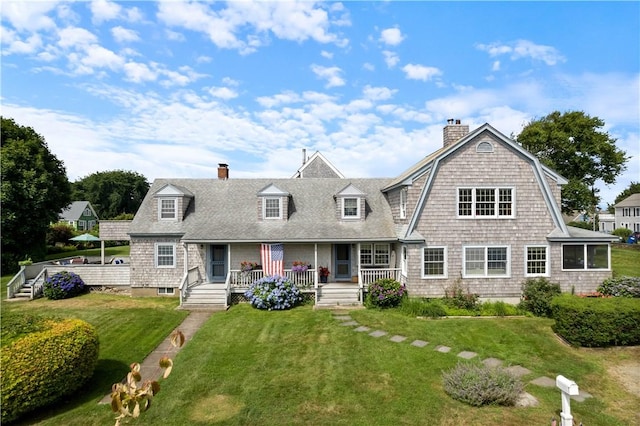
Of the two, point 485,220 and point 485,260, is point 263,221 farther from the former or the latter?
point 485,260

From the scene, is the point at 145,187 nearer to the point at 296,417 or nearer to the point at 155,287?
the point at 155,287

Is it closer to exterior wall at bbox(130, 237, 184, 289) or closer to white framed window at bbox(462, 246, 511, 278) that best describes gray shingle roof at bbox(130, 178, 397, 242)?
exterior wall at bbox(130, 237, 184, 289)

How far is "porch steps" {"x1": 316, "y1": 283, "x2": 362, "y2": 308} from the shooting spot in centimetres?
1753

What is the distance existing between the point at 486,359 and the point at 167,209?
17.5m

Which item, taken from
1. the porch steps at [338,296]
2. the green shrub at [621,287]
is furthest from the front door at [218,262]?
the green shrub at [621,287]

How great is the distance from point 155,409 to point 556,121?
146 ft

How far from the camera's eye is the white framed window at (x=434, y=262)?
1717 cm

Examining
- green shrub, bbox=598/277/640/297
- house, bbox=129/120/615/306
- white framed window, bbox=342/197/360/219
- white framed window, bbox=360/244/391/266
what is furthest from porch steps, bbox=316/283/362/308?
green shrub, bbox=598/277/640/297

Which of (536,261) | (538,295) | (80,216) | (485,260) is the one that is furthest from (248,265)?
(80,216)

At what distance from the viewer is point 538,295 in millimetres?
16266

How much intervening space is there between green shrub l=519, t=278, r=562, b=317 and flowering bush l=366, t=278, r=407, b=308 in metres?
5.63

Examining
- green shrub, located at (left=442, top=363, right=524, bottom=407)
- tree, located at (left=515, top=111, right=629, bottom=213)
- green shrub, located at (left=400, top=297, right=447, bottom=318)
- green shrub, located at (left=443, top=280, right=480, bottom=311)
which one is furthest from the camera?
tree, located at (left=515, top=111, right=629, bottom=213)

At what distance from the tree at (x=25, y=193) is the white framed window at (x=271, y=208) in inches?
778

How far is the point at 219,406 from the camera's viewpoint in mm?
8609
